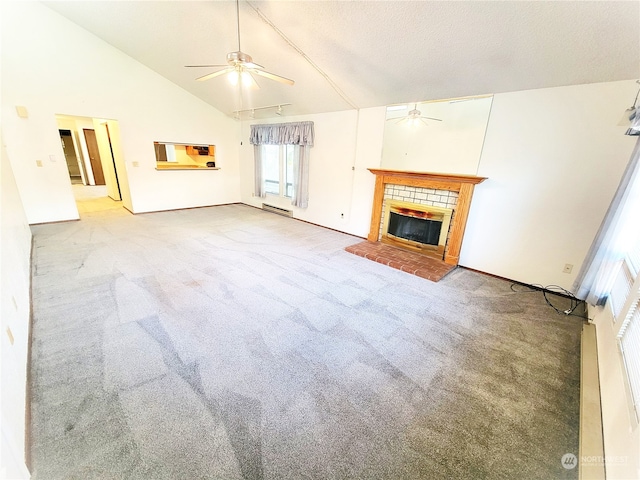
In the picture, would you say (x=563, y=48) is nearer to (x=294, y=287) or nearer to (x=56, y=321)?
(x=294, y=287)

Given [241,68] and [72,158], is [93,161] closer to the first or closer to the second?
[72,158]

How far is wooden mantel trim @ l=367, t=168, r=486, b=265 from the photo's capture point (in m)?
3.42

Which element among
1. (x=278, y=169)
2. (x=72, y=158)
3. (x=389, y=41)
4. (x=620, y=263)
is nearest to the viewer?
(x=620, y=263)

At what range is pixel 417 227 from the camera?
4059mm

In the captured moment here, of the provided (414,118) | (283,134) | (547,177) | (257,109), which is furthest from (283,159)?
(547,177)

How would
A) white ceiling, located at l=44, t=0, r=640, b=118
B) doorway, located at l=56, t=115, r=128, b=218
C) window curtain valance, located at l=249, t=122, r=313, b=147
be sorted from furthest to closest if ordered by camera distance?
doorway, located at l=56, t=115, r=128, b=218, window curtain valance, located at l=249, t=122, r=313, b=147, white ceiling, located at l=44, t=0, r=640, b=118

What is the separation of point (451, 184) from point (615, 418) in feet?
9.10

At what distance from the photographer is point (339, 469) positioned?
1.25 metres

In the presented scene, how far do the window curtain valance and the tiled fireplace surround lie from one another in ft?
5.85

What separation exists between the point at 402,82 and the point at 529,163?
1.84 metres

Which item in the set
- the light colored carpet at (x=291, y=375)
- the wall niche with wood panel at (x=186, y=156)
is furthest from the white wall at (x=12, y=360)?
the wall niche with wood panel at (x=186, y=156)

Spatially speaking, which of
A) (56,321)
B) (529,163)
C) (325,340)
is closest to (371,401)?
(325,340)

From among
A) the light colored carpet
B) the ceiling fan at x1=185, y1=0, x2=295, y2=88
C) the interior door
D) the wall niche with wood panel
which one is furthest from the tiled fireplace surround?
the interior door

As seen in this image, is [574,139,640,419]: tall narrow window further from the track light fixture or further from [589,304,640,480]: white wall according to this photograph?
the track light fixture
